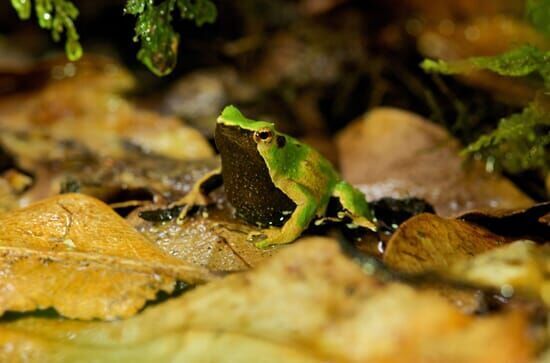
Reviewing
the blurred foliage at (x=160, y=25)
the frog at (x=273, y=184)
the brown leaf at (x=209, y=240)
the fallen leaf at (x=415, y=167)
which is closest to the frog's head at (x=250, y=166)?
the frog at (x=273, y=184)

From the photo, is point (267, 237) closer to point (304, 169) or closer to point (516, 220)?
point (304, 169)

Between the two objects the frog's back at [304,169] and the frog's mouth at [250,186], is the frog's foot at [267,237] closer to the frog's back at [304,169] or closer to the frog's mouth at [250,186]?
the frog's mouth at [250,186]

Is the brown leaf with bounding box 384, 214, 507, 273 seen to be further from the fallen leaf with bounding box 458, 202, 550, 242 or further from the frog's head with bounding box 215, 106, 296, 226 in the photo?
the frog's head with bounding box 215, 106, 296, 226

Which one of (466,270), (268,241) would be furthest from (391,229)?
(466,270)

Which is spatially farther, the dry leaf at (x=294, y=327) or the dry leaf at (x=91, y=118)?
the dry leaf at (x=91, y=118)

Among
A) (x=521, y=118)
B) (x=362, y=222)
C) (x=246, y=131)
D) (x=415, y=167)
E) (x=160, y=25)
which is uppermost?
(x=160, y=25)

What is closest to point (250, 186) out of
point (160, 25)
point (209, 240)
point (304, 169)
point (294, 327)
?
point (304, 169)

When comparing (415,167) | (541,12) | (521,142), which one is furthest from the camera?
(415,167)
